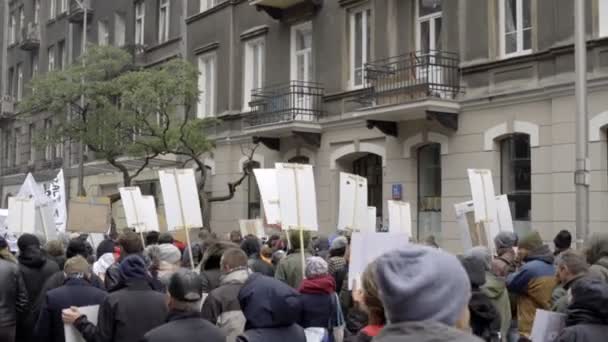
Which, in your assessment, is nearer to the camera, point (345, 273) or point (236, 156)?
point (345, 273)

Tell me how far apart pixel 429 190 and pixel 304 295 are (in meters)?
12.8

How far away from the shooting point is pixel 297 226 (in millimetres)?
11266

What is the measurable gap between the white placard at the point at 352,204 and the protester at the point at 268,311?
5798 mm

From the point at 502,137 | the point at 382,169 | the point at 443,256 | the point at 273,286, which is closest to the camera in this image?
the point at 443,256

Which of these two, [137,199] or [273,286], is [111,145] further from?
[273,286]

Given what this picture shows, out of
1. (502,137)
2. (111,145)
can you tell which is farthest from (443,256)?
(111,145)

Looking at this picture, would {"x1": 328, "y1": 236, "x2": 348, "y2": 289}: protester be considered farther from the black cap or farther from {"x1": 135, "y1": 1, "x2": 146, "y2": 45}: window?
{"x1": 135, "y1": 1, "x2": 146, "y2": 45}: window

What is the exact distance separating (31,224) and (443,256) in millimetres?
14592

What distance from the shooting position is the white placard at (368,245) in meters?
7.08

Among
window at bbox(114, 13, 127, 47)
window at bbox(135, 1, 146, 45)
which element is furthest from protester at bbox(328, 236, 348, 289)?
window at bbox(114, 13, 127, 47)

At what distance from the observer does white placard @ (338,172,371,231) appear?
12000mm

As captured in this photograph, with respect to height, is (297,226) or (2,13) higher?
(2,13)

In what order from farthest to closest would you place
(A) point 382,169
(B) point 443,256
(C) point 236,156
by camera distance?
(C) point 236,156, (A) point 382,169, (B) point 443,256

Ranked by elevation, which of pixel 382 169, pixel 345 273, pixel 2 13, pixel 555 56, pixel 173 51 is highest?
pixel 2 13
